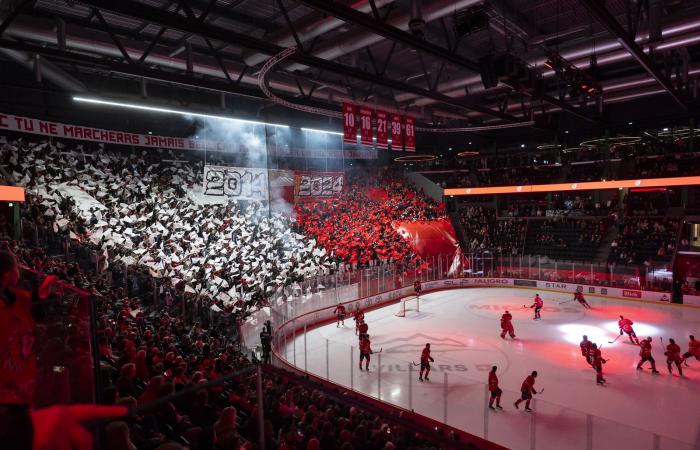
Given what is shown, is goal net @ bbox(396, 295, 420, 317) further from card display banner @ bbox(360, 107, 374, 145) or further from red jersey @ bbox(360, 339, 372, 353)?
card display banner @ bbox(360, 107, 374, 145)

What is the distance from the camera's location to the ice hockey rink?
28.2 ft

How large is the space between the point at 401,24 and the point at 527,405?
9783 mm

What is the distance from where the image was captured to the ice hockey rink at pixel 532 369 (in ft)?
28.2

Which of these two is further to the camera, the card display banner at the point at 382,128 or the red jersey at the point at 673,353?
the card display banner at the point at 382,128

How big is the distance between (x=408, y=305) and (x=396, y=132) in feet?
33.8

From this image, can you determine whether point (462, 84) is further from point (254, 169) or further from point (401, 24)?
point (254, 169)

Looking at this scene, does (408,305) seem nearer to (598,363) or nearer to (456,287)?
(456,287)

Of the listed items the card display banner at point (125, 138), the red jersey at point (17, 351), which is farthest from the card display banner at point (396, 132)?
the red jersey at point (17, 351)

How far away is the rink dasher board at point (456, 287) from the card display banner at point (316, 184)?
6799mm

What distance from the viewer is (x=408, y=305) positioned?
22.3 meters

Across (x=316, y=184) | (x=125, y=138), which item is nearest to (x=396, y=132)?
(x=316, y=184)

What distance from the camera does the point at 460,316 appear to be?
1983 centimetres

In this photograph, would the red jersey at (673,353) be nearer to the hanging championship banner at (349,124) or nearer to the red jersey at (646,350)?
the red jersey at (646,350)

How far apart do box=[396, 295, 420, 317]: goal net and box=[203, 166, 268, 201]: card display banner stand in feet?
31.1
